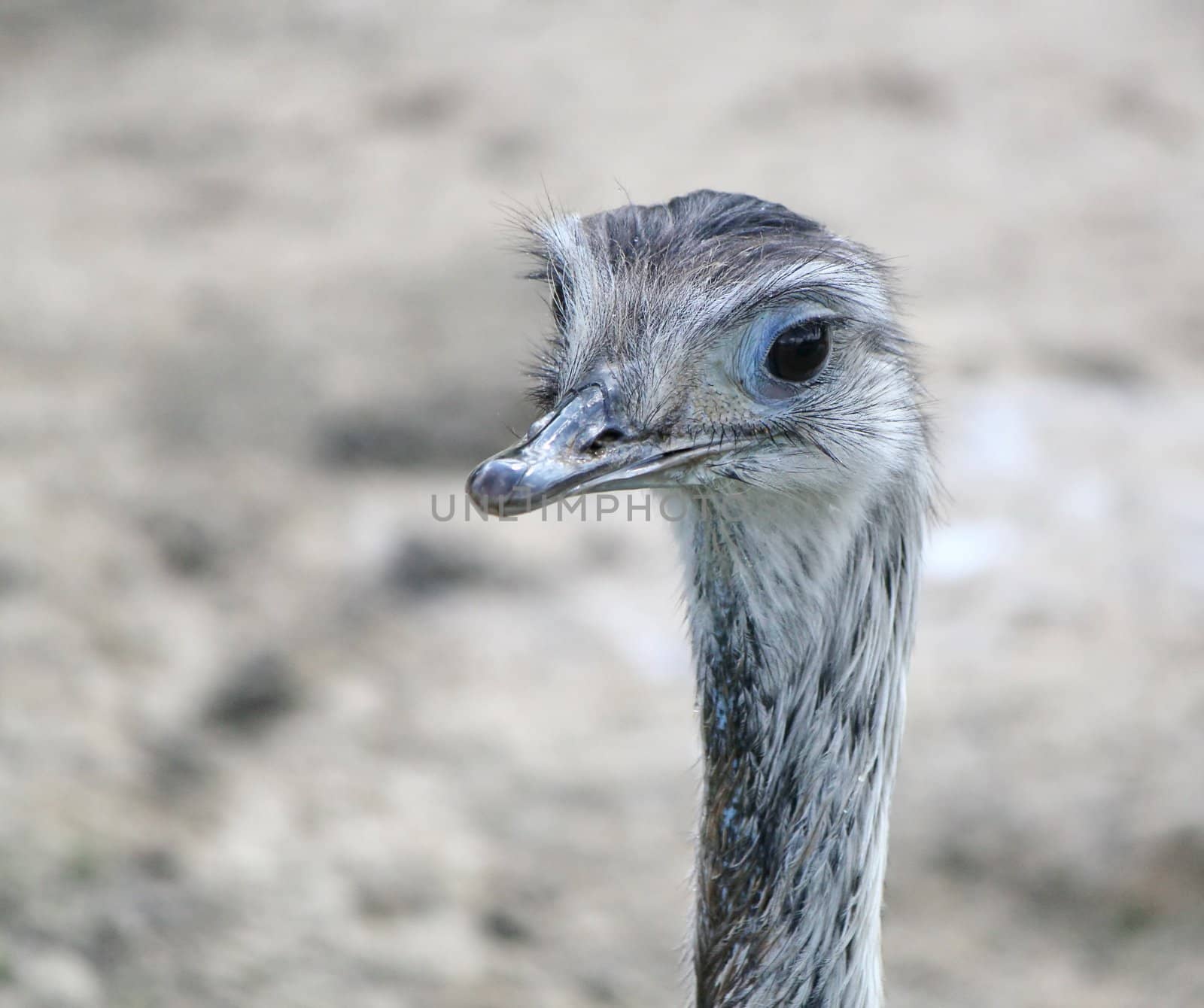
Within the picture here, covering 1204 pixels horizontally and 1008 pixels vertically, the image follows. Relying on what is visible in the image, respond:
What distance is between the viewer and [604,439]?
7.11 feet

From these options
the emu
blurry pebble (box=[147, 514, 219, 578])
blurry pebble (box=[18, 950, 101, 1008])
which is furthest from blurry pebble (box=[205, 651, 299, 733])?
the emu

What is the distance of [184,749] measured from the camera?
14.0 feet

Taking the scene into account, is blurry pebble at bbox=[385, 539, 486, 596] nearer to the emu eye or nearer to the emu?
the emu

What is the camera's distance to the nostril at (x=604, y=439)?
2152 mm

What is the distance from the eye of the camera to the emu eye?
223cm

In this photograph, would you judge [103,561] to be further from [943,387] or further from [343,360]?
[943,387]

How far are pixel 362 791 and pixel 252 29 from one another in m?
4.90

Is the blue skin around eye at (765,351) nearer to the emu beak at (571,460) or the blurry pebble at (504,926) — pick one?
the emu beak at (571,460)

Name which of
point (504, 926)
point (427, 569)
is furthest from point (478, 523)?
point (504, 926)

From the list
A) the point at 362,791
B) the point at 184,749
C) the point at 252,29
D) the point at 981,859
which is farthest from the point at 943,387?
the point at 252,29

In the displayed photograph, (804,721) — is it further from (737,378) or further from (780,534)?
(737,378)

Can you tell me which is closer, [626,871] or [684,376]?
[684,376]

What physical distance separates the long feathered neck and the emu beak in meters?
0.14

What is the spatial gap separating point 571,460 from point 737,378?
0.29m
